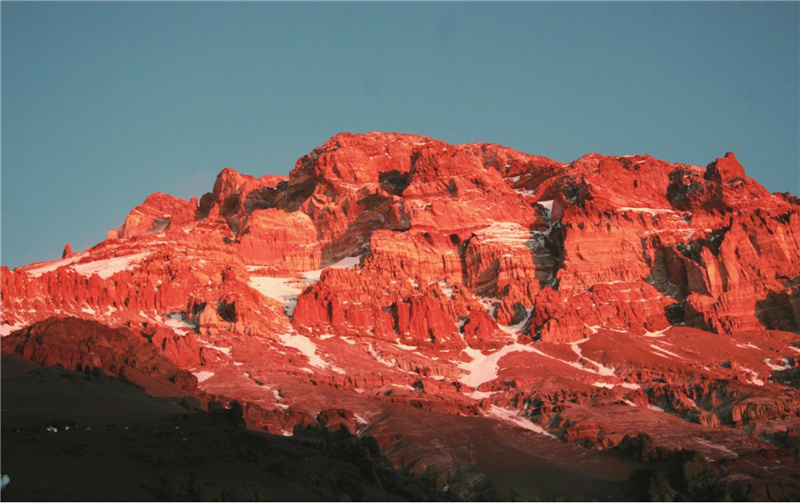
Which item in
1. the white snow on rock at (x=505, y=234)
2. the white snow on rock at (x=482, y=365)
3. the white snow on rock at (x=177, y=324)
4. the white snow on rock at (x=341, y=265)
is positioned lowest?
the white snow on rock at (x=482, y=365)

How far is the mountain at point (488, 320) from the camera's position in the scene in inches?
3268

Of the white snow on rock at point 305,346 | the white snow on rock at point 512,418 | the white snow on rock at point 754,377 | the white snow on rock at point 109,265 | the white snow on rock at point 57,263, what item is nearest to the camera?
the white snow on rock at point 512,418

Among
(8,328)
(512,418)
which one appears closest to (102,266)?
(8,328)

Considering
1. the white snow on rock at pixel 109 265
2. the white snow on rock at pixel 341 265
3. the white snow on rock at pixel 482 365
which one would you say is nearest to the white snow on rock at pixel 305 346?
the white snow on rock at pixel 482 365

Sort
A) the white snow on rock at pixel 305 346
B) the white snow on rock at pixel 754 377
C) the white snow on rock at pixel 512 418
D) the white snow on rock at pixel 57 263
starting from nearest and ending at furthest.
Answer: the white snow on rock at pixel 512 418 < the white snow on rock at pixel 754 377 < the white snow on rock at pixel 305 346 < the white snow on rock at pixel 57 263

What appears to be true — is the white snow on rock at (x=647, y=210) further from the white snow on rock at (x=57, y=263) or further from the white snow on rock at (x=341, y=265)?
the white snow on rock at (x=57, y=263)

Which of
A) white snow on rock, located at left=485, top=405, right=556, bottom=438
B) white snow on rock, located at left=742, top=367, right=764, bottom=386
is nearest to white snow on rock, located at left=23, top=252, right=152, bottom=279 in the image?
white snow on rock, located at left=485, top=405, right=556, bottom=438

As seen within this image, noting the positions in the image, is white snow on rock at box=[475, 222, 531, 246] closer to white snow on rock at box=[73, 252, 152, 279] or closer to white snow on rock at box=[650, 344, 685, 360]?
white snow on rock at box=[650, 344, 685, 360]

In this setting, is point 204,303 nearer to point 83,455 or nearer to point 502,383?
point 502,383

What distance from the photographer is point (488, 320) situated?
136000mm

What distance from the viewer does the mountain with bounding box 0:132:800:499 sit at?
8300 centimetres

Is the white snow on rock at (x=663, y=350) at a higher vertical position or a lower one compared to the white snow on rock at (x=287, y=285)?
lower

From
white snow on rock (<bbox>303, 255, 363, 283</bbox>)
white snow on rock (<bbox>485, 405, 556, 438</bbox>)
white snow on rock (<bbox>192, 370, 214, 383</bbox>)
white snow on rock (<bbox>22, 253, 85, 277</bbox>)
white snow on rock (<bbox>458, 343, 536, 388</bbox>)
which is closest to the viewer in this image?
white snow on rock (<bbox>485, 405, 556, 438</bbox>)

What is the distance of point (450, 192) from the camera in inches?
6969
